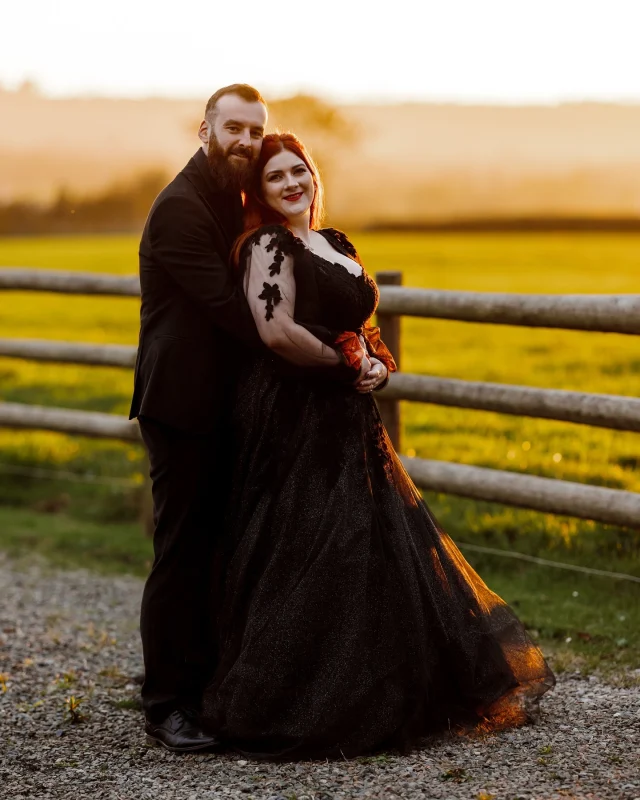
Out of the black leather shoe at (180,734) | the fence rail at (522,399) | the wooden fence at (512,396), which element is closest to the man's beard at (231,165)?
the black leather shoe at (180,734)

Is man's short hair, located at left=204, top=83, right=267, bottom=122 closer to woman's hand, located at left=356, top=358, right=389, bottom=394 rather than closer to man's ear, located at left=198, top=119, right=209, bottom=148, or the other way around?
man's ear, located at left=198, top=119, right=209, bottom=148

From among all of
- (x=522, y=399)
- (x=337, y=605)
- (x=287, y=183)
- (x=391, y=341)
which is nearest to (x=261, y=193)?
(x=287, y=183)

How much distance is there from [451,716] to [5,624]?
7.94ft

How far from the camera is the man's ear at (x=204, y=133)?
3467 millimetres

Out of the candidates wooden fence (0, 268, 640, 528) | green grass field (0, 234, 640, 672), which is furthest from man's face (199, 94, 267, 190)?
green grass field (0, 234, 640, 672)

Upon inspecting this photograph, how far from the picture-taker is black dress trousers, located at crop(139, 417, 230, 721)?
357 cm

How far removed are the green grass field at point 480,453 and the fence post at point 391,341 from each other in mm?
617

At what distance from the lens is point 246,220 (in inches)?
139

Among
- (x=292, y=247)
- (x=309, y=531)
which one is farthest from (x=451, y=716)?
(x=292, y=247)

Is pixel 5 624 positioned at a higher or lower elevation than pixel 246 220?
lower

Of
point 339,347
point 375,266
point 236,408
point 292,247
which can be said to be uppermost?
point 375,266

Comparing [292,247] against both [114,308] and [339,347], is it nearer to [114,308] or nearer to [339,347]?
[339,347]

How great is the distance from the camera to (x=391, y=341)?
569 cm

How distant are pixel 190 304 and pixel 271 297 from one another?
0.30 m
